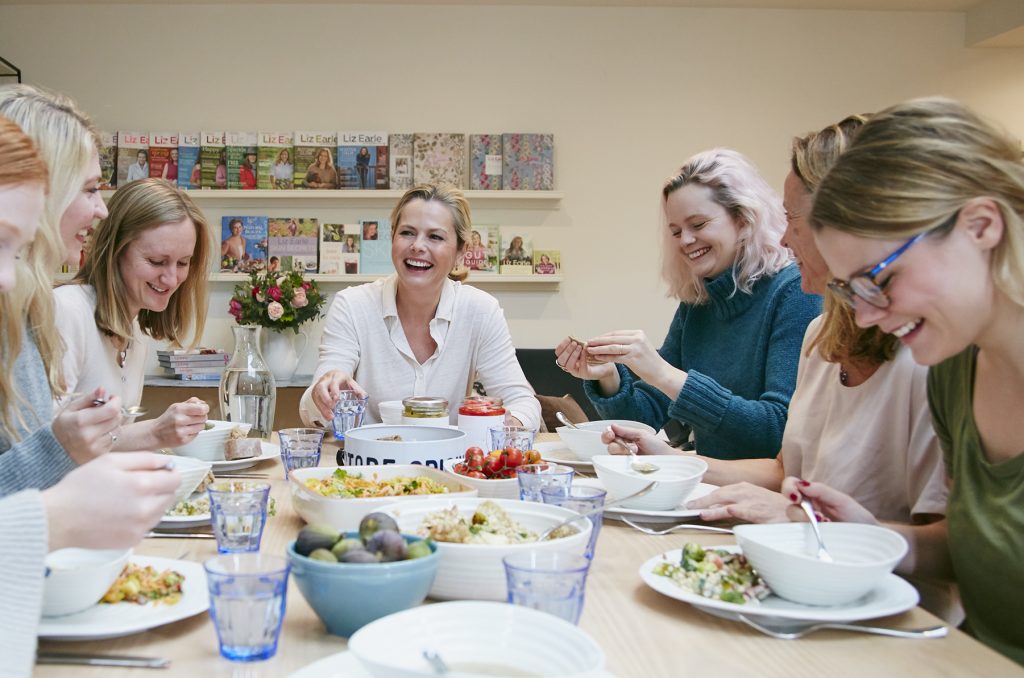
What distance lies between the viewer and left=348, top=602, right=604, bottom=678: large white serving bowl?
798mm

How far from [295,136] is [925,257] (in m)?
4.01

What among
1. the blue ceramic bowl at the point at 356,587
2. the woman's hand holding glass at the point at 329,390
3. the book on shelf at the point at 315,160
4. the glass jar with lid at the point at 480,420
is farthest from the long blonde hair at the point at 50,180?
the book on shelf at the point at 315,160

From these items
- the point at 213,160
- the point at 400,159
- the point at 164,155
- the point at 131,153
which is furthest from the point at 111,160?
the point at 400,159

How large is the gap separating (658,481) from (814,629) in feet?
1.56

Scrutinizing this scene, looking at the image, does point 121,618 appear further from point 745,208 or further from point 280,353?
point 280,353

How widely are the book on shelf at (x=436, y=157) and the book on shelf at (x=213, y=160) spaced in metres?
1.01

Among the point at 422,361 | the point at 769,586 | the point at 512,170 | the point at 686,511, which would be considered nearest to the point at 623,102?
the point at 512,170

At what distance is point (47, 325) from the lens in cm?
175

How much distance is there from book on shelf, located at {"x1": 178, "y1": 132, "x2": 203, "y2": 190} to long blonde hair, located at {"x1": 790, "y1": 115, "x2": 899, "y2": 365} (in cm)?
366

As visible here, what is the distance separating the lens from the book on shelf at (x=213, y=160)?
15.3 feet

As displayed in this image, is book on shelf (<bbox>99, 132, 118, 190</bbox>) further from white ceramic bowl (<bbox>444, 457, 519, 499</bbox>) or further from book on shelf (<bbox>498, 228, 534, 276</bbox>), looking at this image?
white ceramic bowl (<bbox>444, 457, 519, 499</bbox>)

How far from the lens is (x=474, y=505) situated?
4.20 feet

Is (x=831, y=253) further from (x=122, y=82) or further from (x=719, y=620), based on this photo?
(x=122, y=82)

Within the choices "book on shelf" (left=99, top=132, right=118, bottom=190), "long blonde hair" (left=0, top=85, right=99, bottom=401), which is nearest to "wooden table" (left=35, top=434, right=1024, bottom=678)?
"long blonde hair" (left=0, top=85, right=99, bottom=401)
